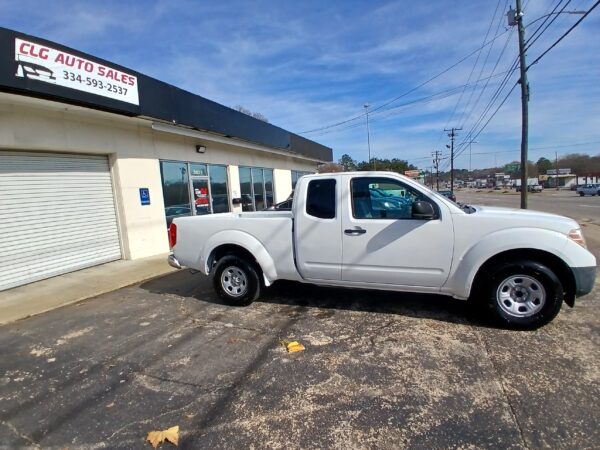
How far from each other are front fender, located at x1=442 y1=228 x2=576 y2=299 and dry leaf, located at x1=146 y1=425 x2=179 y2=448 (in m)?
3.20

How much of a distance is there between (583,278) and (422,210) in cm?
179

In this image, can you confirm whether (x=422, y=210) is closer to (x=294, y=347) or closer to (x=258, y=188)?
(x=294, y=347)

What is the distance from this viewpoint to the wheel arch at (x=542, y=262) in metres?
3.86

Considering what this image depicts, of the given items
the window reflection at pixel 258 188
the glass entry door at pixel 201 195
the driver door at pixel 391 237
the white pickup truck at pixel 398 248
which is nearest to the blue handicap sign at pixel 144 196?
the glass entry door at pixel 201 195

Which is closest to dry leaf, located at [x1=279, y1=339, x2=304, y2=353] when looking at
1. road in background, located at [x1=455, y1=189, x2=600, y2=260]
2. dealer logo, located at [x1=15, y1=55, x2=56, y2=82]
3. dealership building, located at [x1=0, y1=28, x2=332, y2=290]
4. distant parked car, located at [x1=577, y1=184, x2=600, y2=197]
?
dealership building, located at [x1=0, y1=28, x2=332, y2=290]

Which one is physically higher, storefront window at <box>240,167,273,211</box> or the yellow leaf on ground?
storefront window at <box>240,167,273,211</box>

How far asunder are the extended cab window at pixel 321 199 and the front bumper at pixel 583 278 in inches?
108

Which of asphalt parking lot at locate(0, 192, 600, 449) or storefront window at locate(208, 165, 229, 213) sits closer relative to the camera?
asphalt parking lot at locate(0, 192, 600, 449)

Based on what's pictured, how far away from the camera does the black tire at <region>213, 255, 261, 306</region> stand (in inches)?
202

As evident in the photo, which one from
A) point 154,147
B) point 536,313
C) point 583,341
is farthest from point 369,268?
point 154,147

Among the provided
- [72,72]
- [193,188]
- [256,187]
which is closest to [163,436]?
[72,72]

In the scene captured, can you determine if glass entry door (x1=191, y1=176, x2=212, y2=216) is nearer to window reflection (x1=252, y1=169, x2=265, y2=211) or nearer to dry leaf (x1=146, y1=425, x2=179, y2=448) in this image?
window reflection (x1=252, y1=169, x2=265, y2=211)

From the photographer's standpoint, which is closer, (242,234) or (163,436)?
(163,436)

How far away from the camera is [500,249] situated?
3898 millimetres
